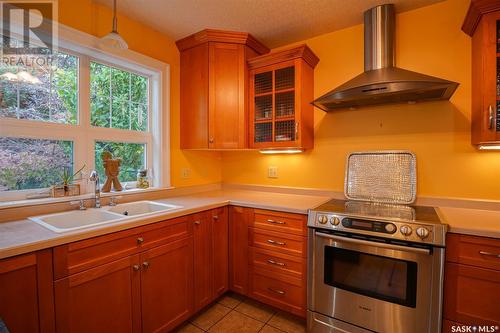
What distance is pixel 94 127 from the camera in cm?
196

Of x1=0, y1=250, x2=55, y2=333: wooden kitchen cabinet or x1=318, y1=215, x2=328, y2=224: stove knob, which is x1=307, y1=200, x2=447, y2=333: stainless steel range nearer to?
x1=318, y1=215, x2=328, y2=224: stove knob

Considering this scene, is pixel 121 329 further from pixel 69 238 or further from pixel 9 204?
pixel 9 204

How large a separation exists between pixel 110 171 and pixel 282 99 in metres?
1.61

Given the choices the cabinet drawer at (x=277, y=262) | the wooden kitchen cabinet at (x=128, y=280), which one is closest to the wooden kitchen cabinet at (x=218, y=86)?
the wooden kitchen cabinet at (x=128, y=280)

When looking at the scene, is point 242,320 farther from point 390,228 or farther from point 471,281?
point 471,281

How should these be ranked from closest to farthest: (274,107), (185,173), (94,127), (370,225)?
(370,225) < (94,127) < (274,107) < (185,173)

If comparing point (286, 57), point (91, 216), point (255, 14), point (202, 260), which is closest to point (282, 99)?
point (286, 57)

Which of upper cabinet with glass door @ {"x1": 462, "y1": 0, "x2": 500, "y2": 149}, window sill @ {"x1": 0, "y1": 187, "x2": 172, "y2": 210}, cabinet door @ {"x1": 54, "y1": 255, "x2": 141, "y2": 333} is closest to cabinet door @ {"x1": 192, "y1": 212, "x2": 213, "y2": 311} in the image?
cabinet door @ {"x1": 54, "y1": 255, "x2": 141, "y2": 333}

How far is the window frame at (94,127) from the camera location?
1.64 m

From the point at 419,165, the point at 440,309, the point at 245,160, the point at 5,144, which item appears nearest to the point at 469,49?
the point at 419,165

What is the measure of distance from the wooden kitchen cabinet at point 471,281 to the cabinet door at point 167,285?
1658 mm

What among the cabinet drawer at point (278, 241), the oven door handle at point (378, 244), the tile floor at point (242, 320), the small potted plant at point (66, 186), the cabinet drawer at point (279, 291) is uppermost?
the small potted plant at point (66, 186)

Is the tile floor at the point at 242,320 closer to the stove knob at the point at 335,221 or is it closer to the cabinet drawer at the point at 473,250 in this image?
the stove knob at the point at 335,221

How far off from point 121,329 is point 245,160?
1.90 meters
